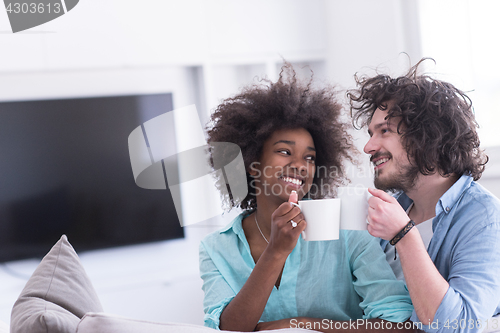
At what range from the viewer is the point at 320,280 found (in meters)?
1.25

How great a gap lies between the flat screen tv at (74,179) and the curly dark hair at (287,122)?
54.1 inches

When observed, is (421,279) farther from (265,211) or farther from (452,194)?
(265,211)

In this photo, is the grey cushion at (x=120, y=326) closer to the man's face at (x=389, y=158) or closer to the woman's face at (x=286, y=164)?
the woman's face at (x=286, y=164)

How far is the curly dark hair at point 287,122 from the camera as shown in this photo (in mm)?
1470

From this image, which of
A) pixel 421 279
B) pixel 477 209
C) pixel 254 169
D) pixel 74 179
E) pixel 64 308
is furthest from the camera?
pixel 74 179

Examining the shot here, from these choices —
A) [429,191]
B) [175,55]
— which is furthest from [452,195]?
[175,55]

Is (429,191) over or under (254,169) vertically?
under

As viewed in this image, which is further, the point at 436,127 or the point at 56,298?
the point at 436,127

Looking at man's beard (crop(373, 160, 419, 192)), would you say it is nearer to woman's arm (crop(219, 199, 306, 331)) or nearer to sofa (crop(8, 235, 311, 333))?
woman's arm (crop(219, 199, 306, 331))

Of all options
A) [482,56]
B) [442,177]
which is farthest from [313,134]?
[482,56]

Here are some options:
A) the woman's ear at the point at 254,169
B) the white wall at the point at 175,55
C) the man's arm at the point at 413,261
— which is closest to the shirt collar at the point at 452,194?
the man's arm at the point at 413,261

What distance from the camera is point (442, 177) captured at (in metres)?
1.34

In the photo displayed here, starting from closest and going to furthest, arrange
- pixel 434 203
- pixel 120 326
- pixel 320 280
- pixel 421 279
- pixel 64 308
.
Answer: pixel 120 326
pixel 64 308
pixel 421 279
pixel 320 280
pixel 434 203

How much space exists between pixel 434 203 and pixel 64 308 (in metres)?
1.06
